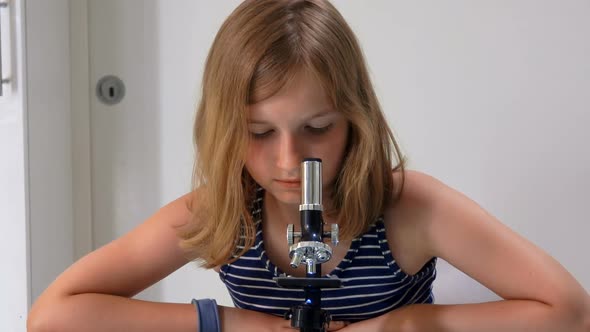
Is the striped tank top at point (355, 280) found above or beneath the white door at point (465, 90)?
beneath

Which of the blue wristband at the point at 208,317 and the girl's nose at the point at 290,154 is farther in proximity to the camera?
the blue wristband at the point at 208,317

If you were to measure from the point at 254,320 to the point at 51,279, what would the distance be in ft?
2.48

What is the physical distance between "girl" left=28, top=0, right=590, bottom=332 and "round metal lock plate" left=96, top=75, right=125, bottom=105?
61 cm

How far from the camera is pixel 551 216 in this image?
143 cm

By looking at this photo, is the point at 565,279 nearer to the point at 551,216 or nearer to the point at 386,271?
the point at 386,271

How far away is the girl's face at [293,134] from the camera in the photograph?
2.95 ft

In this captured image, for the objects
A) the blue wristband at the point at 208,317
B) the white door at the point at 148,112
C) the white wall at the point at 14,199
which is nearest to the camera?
the blue wristband at the point at 208,317

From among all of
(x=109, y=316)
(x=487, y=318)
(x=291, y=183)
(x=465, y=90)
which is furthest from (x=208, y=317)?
(x=465, y=90)

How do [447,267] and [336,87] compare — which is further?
[447,267]

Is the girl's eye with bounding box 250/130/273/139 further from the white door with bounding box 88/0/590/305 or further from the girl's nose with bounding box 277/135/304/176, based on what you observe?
the white door with bounding box 88/0/590/305

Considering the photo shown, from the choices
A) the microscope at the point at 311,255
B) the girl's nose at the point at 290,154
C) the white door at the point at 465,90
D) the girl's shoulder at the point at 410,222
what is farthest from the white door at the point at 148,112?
the microscope at the point at 311,255

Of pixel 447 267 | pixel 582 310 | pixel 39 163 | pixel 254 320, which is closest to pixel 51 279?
pixel 39 163

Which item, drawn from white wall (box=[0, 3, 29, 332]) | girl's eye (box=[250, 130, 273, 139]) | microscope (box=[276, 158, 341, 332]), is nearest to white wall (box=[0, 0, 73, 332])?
white wall (box=[0, 3, 29, 332])

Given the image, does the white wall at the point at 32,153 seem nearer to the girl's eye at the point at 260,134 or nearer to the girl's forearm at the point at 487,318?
the girl's eye at the point at 260,134
